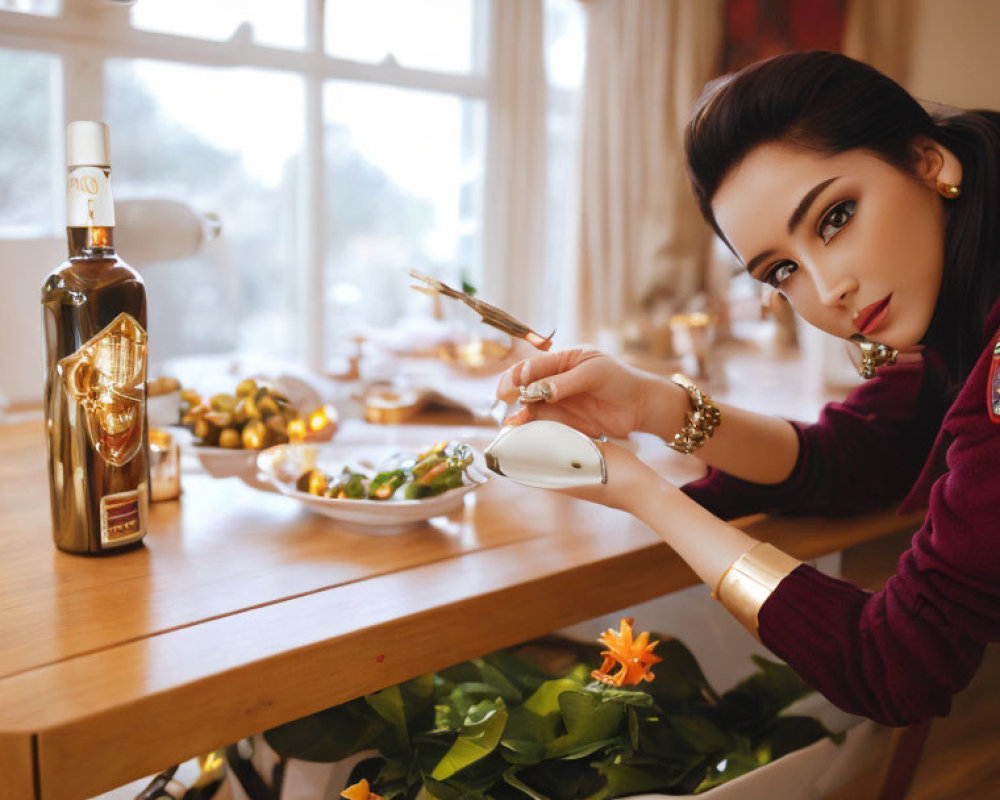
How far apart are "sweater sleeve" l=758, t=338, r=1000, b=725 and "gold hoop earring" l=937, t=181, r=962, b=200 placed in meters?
0.18

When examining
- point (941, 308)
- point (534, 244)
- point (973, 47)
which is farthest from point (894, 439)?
point (973, 47)

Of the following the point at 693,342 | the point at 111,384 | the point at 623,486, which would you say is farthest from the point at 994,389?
the point at 693,342

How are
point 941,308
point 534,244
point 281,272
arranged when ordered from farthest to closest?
point 534,244
point 281,272
point 941,308

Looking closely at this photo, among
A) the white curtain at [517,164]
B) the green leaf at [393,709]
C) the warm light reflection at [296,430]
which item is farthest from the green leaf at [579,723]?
the white curtain at [517,164]

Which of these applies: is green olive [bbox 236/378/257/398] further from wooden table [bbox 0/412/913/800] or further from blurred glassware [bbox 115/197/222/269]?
blurred glassware [bbox 115/197/222/269]

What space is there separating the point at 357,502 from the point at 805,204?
1.59 feet

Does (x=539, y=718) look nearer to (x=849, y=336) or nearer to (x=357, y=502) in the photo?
(x=357, y=502)

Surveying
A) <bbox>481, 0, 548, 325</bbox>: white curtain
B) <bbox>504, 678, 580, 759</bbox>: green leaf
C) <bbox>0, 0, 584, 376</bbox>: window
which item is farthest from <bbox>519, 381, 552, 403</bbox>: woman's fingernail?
<bbox>481, 0, 548, 325</bbox>: white curtain

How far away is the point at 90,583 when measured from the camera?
0.72m

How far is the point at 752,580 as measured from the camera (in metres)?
0.72

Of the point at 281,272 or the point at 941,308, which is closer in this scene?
the point at 941,308

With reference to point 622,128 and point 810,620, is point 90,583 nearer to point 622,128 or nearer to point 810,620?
point 810,620

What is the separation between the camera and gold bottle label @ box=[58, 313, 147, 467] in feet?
2.35

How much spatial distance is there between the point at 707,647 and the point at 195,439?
2.15 ft
